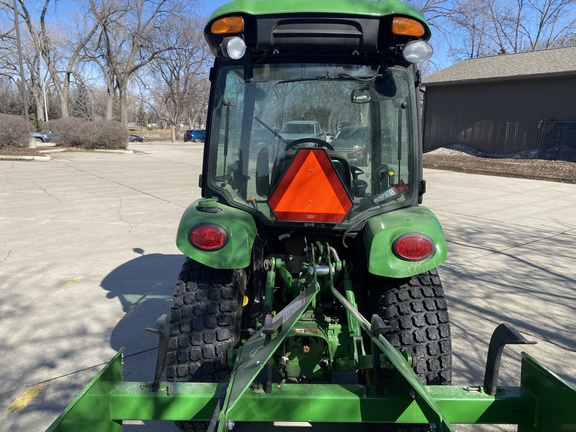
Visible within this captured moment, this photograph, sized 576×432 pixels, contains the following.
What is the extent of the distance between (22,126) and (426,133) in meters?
21.6

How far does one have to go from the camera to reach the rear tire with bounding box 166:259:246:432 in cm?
250

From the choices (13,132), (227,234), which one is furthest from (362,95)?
(13,132)

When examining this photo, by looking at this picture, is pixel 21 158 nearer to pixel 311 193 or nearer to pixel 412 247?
pixel 311 193

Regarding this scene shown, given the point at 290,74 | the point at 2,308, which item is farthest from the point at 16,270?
the point at 290,74

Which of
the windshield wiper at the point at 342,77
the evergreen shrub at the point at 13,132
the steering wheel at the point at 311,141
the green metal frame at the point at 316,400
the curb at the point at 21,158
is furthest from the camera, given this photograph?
the evergreen shrub at the point at 13,132

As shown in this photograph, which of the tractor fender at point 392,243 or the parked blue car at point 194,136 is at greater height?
the parked blue car at point 194,136

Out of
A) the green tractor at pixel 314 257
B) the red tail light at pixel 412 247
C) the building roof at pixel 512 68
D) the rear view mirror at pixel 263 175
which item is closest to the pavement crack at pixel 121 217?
the rear view mirror at pixel 263 175

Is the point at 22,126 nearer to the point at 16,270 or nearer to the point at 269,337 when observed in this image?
the point at 16,270

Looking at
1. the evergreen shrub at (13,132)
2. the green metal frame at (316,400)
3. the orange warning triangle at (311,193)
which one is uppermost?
the evergreen shrub at (13,132)

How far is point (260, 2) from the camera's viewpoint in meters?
2.65

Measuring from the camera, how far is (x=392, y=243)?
2588 millimetres

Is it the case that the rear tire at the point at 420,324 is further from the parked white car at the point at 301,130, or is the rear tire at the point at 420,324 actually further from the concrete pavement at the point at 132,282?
the parked white car at the point at 301,130

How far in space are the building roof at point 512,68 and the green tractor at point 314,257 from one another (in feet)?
72.1

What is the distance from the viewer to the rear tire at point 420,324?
2.49 metres
